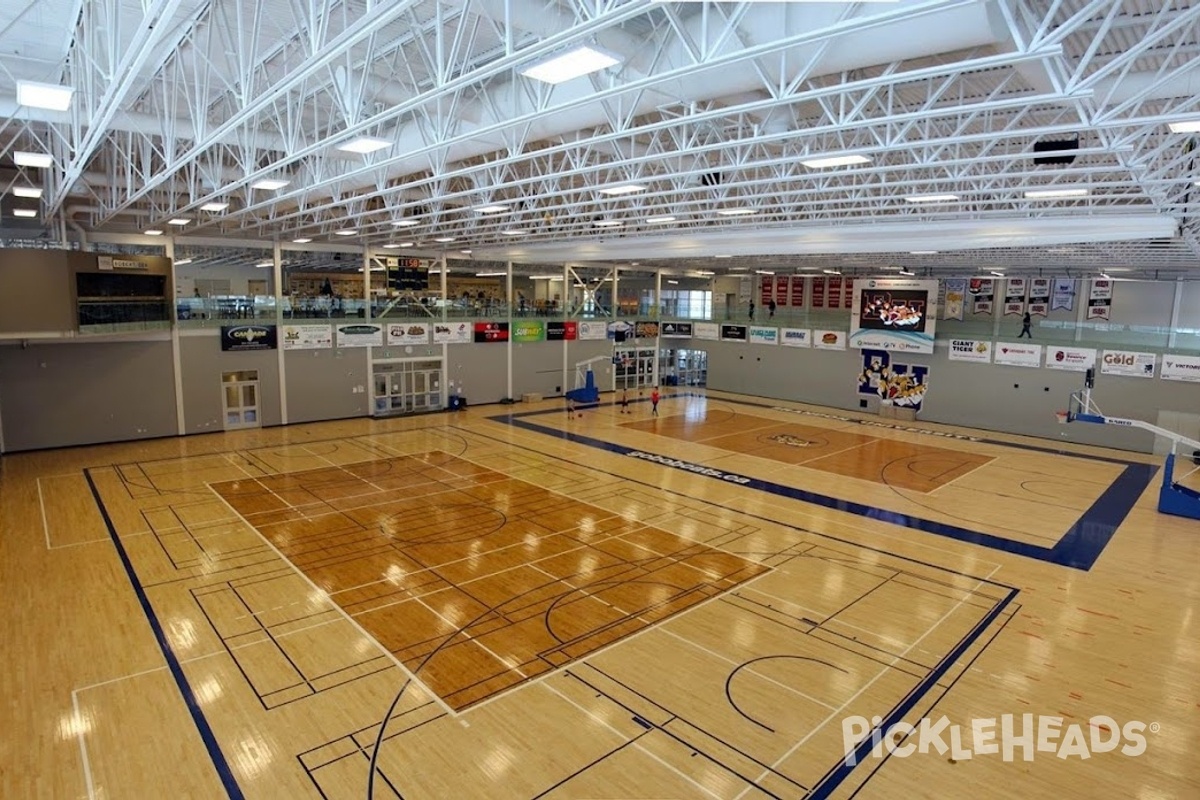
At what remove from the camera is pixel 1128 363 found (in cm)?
2589

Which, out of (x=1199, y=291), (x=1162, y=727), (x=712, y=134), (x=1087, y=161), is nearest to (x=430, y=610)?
(x=1162, y=727)

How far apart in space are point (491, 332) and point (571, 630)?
23961mm

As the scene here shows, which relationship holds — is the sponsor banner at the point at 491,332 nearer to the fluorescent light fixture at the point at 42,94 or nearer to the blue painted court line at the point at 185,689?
the blue painted court line at the point at 185,689

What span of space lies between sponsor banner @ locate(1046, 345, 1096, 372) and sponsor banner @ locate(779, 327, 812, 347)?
425 inches

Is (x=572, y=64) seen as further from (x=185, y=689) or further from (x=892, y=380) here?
(x=892, y=380)

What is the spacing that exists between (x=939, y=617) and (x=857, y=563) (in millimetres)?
2448

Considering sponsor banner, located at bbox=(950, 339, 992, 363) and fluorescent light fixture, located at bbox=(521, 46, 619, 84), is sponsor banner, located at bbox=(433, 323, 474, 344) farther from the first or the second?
fluorescent light fixture, located at bbox=(521, 46, 619, 84)

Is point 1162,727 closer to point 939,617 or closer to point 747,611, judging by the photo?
point 939,617

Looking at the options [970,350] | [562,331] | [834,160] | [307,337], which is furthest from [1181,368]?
→ [307,337]

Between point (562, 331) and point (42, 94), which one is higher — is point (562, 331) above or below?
below

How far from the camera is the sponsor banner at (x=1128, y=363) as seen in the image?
25.5 metres

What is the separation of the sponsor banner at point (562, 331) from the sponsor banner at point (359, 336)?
9108mm

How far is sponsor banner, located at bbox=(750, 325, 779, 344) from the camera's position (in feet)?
120

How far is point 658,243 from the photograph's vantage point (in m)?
27.2
